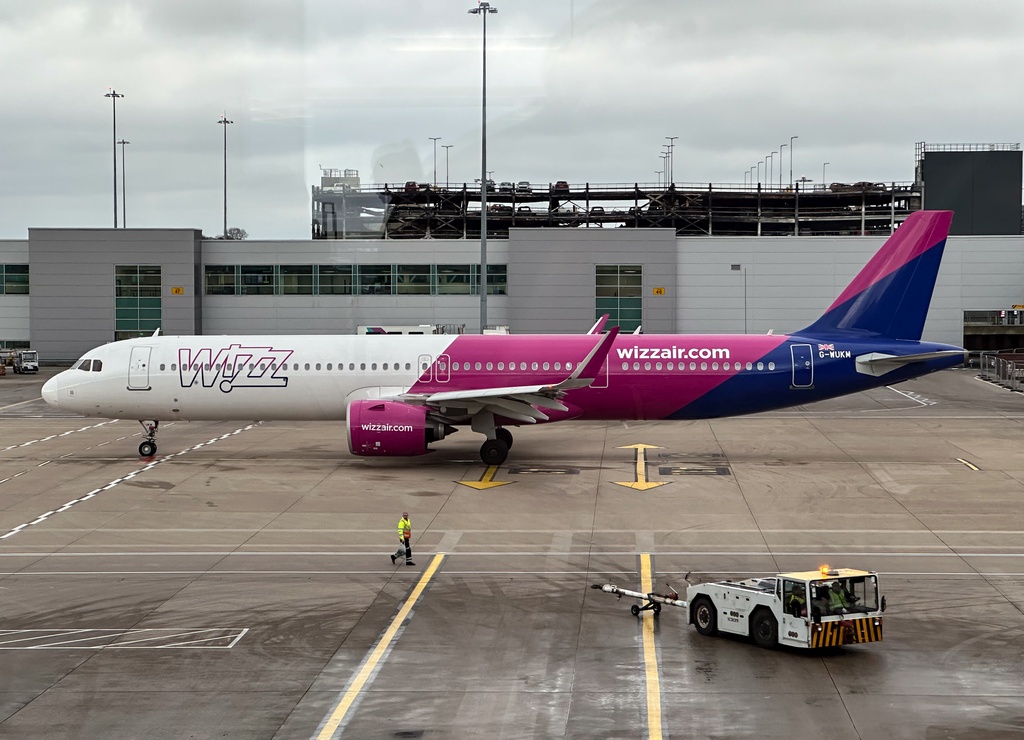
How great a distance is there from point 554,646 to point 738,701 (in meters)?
3.89

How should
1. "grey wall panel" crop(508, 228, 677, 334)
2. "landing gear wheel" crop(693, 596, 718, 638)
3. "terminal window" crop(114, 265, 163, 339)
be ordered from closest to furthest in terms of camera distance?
"landing gear wheel" crop(693, 596, 718, 638)
"grey wall panel" crop(508, 228, 677, 334)
"terminal window" crop(114, 265, 163, 339)

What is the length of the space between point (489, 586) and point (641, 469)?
1606 centimetres

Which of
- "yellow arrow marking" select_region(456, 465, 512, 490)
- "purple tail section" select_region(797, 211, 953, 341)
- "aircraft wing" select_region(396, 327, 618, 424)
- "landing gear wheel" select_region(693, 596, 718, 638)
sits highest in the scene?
"purple tail section" select_region(797, 211, 953, 341)

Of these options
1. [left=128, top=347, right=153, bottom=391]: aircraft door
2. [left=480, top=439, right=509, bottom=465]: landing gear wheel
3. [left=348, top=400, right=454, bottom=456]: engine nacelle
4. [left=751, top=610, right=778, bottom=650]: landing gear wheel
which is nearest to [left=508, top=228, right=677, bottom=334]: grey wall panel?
[left=480, top=439, right=509, bottom=465]: landing gear wheel

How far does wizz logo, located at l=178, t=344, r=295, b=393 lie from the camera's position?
130 feet

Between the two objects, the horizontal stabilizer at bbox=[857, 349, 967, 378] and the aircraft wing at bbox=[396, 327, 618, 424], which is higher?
the horizontal stabilizer at bbox=[857, 349, 967, 378]

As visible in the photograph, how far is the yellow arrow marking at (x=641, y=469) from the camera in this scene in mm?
34875

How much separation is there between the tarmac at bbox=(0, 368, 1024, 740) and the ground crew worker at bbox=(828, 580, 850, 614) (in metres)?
0.86

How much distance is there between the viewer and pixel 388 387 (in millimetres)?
39719

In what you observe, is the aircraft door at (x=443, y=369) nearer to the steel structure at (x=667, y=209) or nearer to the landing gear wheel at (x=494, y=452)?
the landing gear wheel at (x=494, y=452)

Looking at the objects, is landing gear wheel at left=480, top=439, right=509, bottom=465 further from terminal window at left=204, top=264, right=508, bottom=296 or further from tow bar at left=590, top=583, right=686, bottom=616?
terminal window at left=204, top=264, right=508, bottom=296

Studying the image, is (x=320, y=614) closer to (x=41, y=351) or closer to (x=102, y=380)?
(x=102, y=380)

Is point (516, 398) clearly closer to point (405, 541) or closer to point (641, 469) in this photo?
point (641, 469)

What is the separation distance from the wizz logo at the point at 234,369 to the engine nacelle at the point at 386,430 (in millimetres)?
4329
